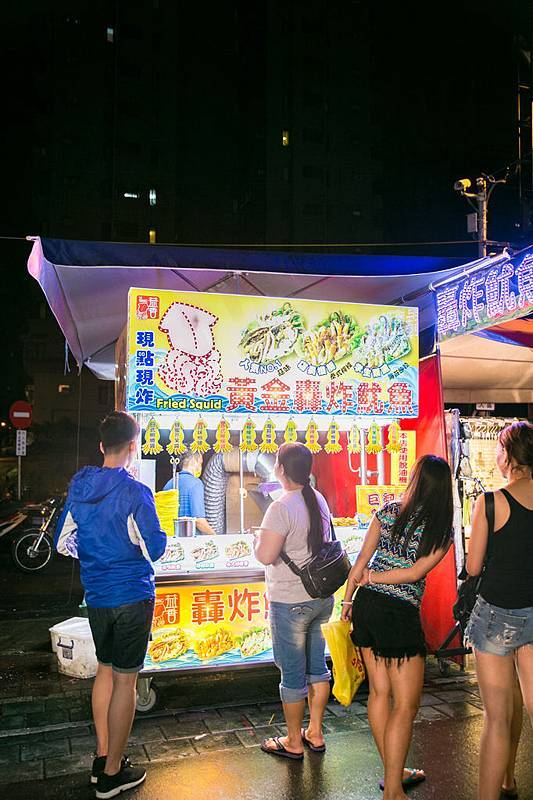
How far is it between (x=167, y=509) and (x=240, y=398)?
105cm

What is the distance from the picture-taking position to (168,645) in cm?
470

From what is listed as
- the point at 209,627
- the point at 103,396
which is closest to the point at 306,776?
the point at 209,627

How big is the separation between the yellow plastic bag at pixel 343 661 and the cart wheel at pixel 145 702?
152cm

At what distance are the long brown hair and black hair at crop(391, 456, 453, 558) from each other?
1.09 ft

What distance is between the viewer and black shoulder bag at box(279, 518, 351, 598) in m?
3.80

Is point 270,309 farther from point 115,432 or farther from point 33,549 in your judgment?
point 33,549

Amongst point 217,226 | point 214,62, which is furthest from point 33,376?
point 214,62

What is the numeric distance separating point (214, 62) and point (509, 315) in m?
47.2

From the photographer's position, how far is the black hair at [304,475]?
389 cm

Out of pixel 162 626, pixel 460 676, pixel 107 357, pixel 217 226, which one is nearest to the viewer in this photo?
pixel 162 626

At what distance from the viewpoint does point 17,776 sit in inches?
143

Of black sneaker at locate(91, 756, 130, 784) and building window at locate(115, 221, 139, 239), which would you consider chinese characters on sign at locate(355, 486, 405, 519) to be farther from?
building window at locate(115, 221, 139, 239)

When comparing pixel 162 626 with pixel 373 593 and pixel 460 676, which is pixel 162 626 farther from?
pixel 460 676

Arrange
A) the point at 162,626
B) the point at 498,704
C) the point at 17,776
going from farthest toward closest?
the point at 162,626 → the point at 17,776 → the point at 498,704
